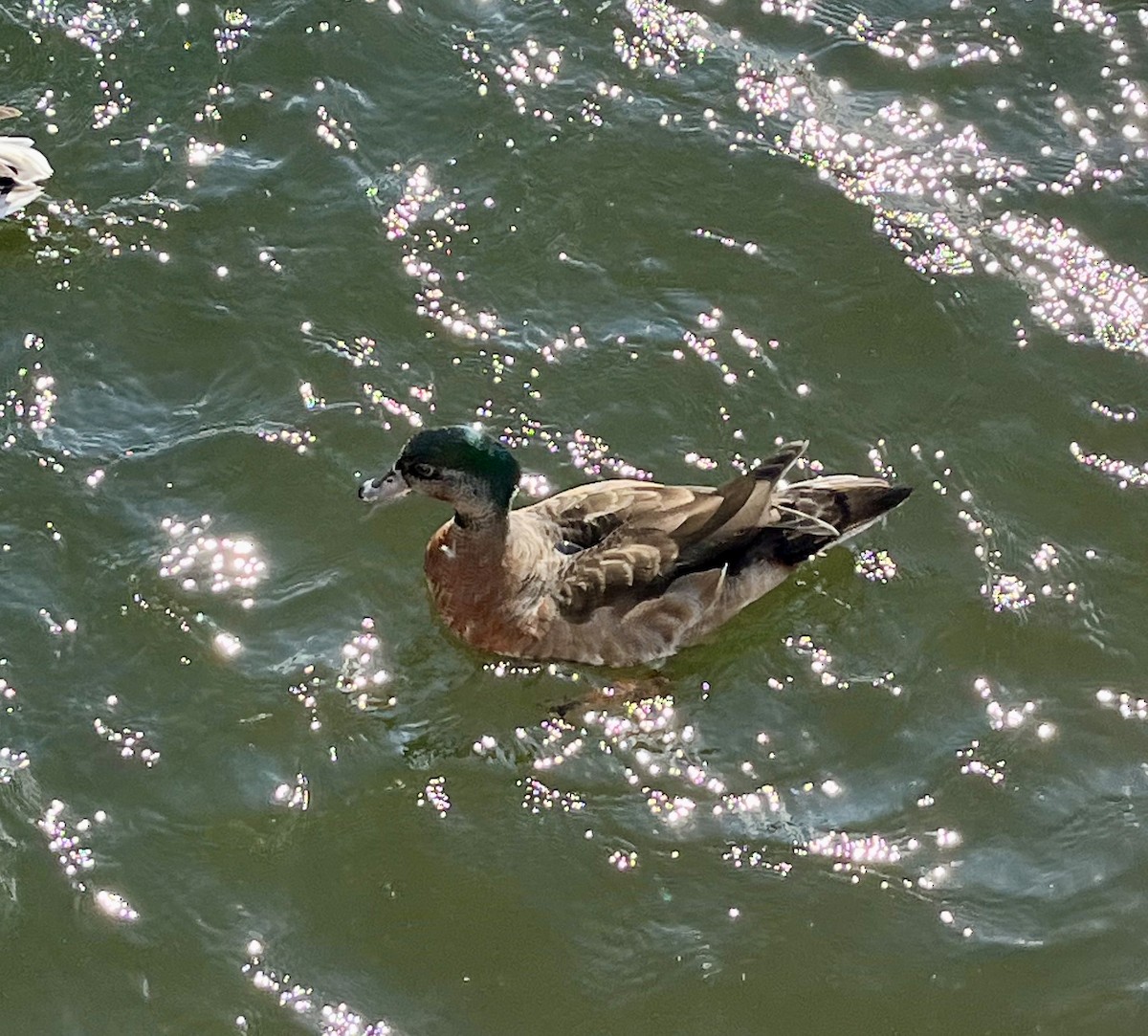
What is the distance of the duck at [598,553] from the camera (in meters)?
7.61

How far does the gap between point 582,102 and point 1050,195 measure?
121 inches

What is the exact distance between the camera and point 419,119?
10141mm

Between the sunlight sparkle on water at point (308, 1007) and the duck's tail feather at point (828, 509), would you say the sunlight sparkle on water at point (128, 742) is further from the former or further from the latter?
the duck's tail feather at point (828, 509)

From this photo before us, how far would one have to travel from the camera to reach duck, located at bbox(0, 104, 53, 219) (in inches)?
369

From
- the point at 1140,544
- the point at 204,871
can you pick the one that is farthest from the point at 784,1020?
the point at 1140,544

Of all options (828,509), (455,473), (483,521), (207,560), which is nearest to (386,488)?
(455,473)

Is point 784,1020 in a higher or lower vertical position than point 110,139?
lower

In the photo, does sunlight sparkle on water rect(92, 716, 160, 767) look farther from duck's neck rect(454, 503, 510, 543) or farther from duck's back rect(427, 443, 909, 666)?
duck's neck rect(454, 503, 510, 543)

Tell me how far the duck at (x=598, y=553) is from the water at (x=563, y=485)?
27 cm

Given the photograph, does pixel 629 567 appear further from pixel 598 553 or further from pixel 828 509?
pixel 828 509

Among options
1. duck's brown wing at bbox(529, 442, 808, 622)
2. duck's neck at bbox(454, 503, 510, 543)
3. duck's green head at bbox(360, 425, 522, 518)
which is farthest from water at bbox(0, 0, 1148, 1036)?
duck's green head at bbox(360, 425, 522, 518)

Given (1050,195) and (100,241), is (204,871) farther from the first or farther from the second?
(1050,195)

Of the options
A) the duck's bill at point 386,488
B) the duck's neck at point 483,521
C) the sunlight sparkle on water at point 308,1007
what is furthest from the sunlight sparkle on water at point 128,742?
the duck's neck at point 483,521

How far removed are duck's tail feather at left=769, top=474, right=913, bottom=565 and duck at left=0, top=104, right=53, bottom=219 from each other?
5.02 m
